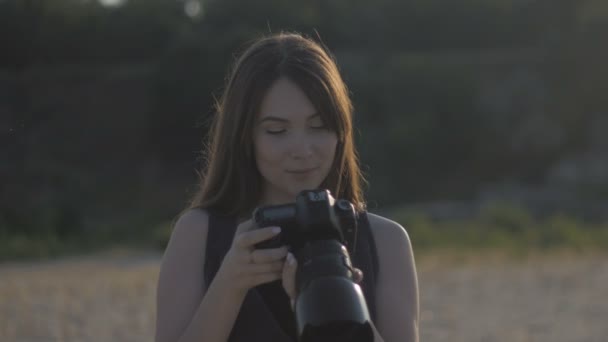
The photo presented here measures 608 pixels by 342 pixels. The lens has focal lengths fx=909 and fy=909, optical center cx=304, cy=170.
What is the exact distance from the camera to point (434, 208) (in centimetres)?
2219

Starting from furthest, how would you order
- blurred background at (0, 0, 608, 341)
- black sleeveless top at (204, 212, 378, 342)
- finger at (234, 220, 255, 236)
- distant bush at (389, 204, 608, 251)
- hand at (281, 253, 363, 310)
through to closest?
blurred background at (0, 0, 608, 341), distant bush at (389, 204, 608, 251), black sleeveless top at (204, 212, 378, 342), finger at (234, 220, 255, 236), hand at (281, 253, 363, 310)

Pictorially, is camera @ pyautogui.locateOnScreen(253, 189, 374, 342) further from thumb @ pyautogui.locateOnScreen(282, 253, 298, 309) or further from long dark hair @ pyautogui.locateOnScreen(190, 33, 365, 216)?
long dark hair @ pyautogui.locateOnScreen(190, 33, 365, 216)

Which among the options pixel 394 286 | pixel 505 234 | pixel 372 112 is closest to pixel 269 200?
pixel 394 286

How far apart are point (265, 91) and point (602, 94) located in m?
32.1

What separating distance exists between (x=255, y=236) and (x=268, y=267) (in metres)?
0.07

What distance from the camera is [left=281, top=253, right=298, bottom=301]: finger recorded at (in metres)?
1.75

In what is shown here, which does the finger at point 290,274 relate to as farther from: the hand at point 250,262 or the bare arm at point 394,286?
the bare arm at point 394,286

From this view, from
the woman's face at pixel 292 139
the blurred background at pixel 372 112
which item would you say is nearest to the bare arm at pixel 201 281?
the woman's face at pixel 292 139

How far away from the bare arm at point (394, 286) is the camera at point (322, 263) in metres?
0.20

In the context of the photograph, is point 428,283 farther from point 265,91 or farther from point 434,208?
point 434,208

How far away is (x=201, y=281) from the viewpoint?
2.05 meters

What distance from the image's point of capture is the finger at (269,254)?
181 centimetres

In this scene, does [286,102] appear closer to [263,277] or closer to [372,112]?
[263,277]

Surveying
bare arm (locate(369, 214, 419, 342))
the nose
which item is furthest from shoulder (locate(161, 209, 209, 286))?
bare arm (locate(369, 214, 419, 342))
